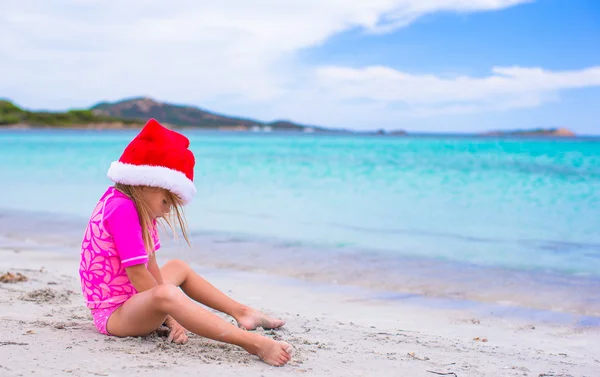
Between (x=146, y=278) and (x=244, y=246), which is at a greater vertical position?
(x=146, y=278)

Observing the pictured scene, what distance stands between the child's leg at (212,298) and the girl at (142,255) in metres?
0.28

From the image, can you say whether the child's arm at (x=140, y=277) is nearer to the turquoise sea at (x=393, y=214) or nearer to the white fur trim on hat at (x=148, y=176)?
the white fur trim on hat at (x=148, y=176)

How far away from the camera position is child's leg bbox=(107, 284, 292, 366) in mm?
2869

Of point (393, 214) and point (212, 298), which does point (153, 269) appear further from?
point (393, 214)

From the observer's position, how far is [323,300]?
16.5ft

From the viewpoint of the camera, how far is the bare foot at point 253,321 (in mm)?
3592

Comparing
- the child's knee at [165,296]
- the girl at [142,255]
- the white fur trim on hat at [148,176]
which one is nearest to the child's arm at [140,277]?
the girl at [142,255]

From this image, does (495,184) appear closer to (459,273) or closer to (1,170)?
(459,273)

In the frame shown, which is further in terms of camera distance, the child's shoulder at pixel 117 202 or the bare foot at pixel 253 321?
the bare foot at pixel 253 321

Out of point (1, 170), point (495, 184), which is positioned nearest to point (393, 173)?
point (495, 184)

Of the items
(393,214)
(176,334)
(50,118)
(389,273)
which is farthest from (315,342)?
(50,118)

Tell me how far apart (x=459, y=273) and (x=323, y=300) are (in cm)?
204

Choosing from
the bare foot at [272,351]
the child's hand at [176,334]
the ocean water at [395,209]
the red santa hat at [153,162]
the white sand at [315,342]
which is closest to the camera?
the white sand at [315,342]

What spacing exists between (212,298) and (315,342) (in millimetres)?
732
